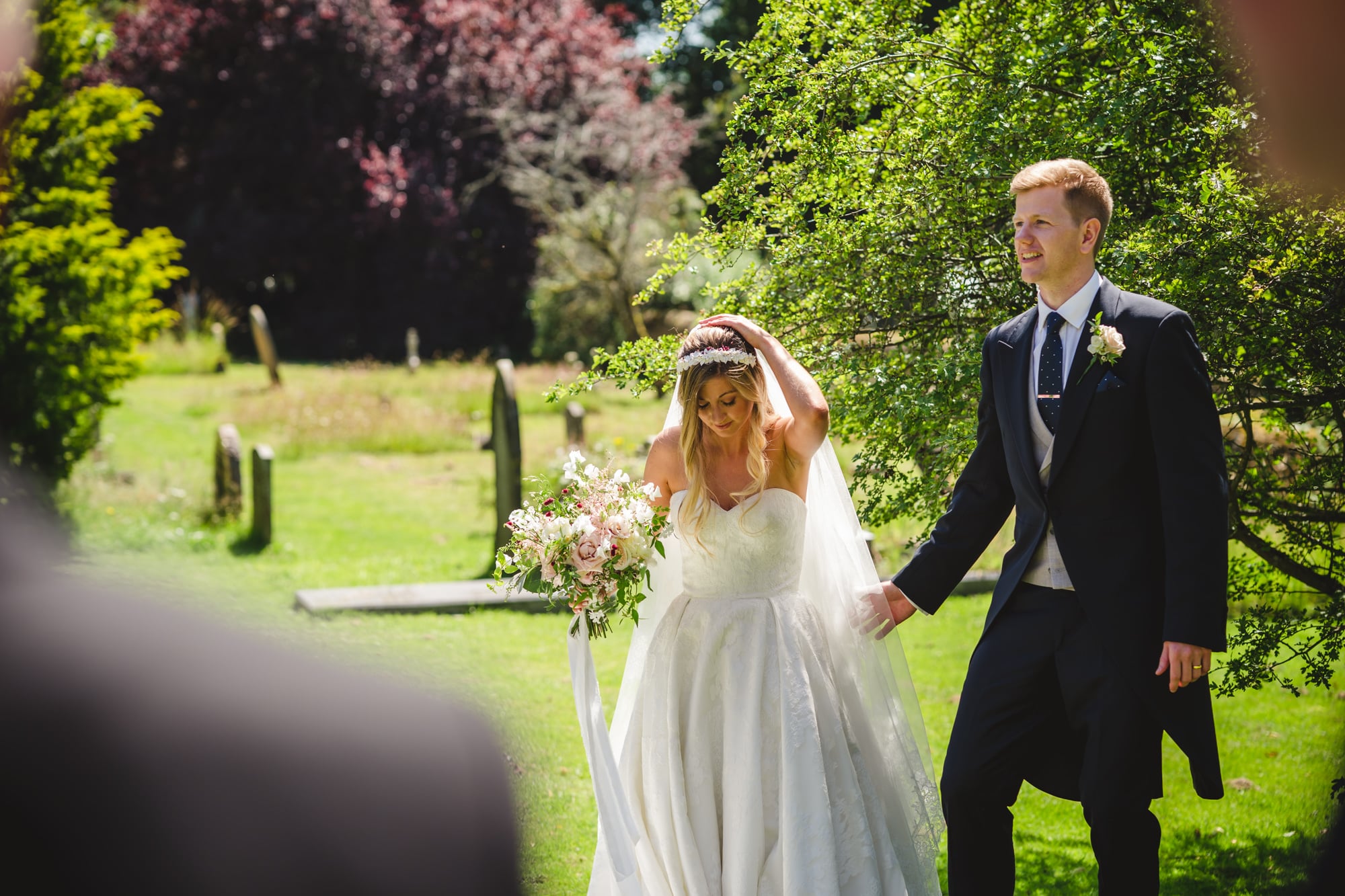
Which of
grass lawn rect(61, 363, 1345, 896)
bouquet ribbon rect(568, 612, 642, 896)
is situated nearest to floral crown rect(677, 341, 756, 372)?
bouquet ribbon rect(568, 612, 642, 896)

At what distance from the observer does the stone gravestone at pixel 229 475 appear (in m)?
11.5

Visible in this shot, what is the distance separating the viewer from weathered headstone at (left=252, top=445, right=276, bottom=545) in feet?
34.9

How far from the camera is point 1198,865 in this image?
16.6ft

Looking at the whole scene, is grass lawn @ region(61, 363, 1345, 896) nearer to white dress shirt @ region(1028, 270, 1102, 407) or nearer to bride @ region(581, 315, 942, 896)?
bride @ region(581, 315, 942, 896)

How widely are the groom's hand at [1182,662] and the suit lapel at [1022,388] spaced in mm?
615

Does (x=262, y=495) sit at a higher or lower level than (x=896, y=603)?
lower

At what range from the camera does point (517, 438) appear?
10406mm

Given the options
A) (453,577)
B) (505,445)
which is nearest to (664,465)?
(453,577)

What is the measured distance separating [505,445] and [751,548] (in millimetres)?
6411

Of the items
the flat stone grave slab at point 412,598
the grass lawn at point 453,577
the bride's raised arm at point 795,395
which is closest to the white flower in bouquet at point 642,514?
the bride's raised arm at point 795,395

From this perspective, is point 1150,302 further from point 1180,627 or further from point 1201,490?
point 1180,627

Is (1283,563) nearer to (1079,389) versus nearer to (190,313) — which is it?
(1079,389)

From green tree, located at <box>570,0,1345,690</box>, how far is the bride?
0.66 metres

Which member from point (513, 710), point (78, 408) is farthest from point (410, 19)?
point (513, 710)
